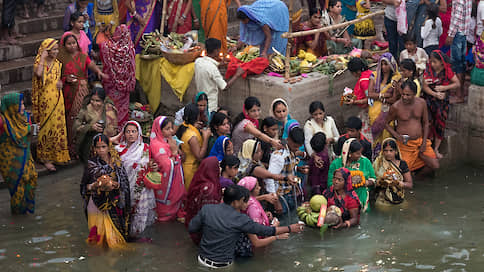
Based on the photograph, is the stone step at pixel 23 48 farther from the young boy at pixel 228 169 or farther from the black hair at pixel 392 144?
the black hair at pixel 392 144

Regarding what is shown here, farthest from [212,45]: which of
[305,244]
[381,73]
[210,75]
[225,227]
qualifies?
[225,227]

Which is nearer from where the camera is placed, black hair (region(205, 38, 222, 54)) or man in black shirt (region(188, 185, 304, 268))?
man in black shirt (region(188, 185, 304, 268))

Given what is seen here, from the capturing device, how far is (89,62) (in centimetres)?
1099

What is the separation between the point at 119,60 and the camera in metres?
10.9

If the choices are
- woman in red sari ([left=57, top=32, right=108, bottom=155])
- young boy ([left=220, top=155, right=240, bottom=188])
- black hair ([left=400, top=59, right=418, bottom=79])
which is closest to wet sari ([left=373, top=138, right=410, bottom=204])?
black hair ([left=400, top=59, right=418, bottom=79])

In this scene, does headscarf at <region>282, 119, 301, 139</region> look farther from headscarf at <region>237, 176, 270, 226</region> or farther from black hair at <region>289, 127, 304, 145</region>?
headscarf at <region>237, 176, 270, 226</region>

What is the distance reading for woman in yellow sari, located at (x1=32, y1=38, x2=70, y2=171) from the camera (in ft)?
33.9

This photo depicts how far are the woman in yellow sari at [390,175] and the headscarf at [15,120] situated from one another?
4.10 metres

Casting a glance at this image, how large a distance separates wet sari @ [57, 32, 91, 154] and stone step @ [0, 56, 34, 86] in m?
1.61

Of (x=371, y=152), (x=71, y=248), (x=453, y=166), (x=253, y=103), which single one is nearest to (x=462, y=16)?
(x=453, y=166)

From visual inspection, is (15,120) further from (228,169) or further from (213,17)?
(213,17)

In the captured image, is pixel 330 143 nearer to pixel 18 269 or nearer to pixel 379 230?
pixel 379 230

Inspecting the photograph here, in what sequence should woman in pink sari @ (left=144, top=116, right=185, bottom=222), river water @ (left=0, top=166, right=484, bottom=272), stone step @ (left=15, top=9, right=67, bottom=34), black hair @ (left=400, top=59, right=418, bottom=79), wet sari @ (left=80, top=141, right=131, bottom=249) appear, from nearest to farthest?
river water @ (left=0, top=166, right=484, bottom=272), wet sari @ (left=80, top=141, right=131, bottom=249), woman in pink sari @ (left=144, top=116, right=185, bottom=222), black hair @ (left=400, top=59, right=418, bottom=79), stone step @ (left=15, top=9, right=67, bottom=34)

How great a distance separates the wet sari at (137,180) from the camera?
894 cm
